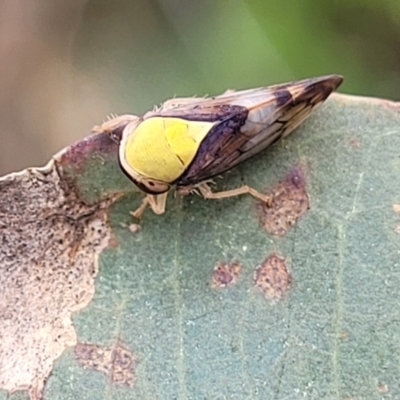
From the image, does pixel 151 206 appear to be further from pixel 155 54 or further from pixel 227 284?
pixel 155 54

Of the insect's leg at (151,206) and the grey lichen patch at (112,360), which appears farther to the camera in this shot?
the insect's leg at (151,206)

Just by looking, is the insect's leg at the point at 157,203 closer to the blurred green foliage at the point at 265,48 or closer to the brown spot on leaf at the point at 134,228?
the brown spot on leaf at the point at 134,228

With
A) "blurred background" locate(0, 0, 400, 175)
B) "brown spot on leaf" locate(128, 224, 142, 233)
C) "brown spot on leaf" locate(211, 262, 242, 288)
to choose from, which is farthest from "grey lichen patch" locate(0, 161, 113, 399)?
"blurred background" locate(0, 0, 400, 175)

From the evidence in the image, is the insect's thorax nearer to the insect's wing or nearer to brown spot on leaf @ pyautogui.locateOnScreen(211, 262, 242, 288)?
the insect's wing

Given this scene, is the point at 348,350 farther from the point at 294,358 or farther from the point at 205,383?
the point at 205,383

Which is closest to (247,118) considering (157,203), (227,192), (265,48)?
(227,192)

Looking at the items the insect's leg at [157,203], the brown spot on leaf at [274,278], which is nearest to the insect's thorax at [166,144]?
the insect's leg at [157,203]

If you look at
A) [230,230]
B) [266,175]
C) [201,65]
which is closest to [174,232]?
[230,230]
